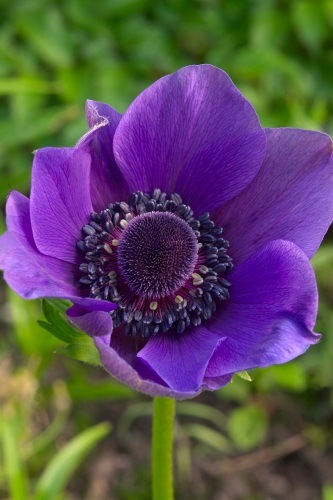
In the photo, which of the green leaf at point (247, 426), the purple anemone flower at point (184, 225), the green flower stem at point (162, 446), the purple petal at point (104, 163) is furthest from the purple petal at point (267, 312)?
the green leaf at point (247, 426)

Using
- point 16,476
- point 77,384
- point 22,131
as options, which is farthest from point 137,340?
point 22,131

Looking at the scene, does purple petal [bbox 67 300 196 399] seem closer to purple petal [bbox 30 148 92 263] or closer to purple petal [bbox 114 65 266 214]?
purple petal [bbox 30 148 92 263]

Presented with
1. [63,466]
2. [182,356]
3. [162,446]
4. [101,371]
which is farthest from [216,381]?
[101,371]

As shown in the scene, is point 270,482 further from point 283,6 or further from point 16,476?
point 283,6

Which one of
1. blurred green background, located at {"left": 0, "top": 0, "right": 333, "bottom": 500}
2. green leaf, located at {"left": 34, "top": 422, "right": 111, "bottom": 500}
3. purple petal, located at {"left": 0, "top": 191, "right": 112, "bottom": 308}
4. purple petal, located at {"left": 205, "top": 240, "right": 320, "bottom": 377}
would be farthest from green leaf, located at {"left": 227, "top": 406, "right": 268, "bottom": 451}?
purple petal, located at {"left": 0, "top": 191, "right": 112, "bottom": 308}

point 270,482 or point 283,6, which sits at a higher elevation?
point 283,6
